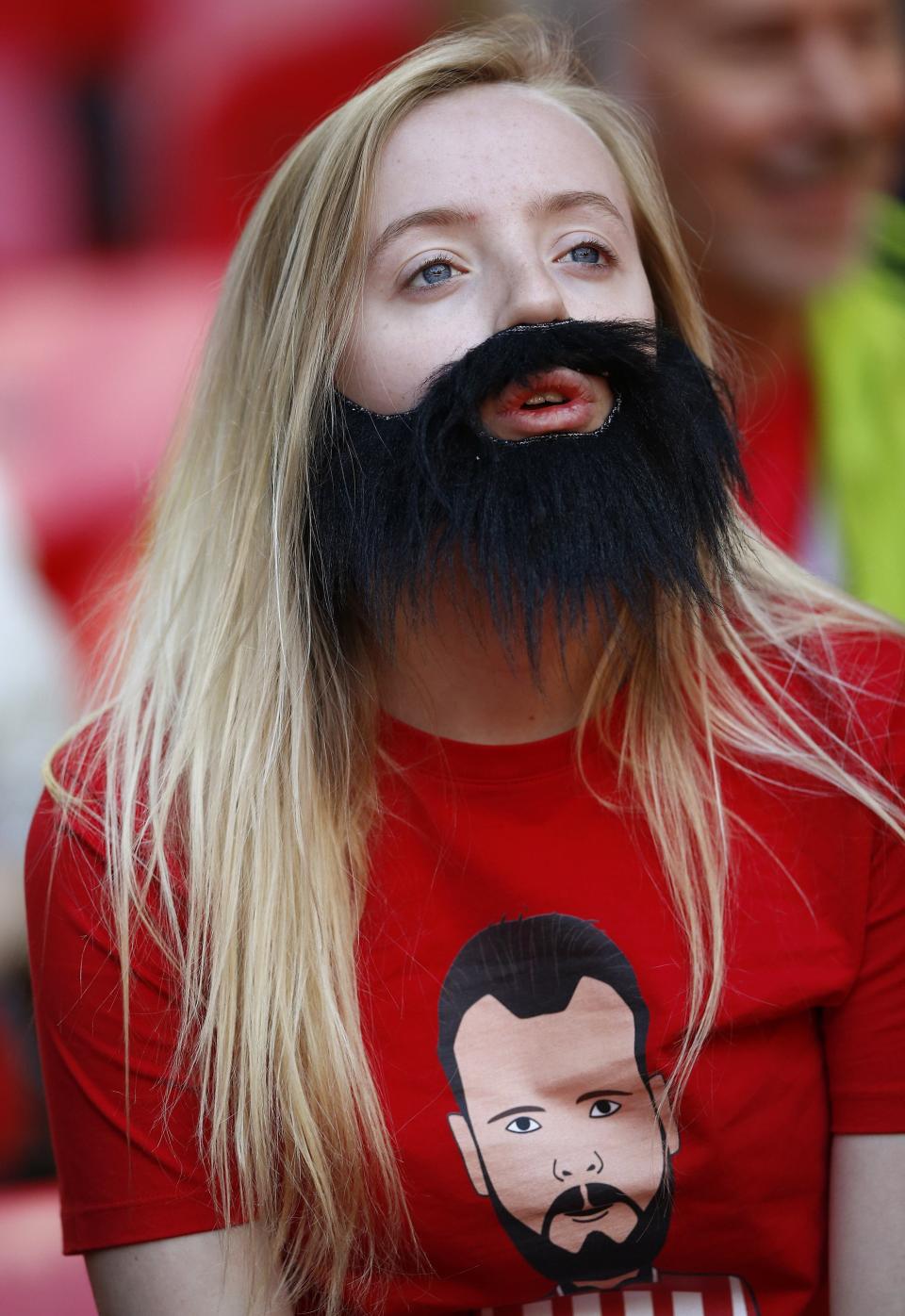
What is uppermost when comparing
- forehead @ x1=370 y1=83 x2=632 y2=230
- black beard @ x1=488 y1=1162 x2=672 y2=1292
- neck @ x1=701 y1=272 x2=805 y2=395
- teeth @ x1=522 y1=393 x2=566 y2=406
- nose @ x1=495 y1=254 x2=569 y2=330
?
neck @ x1=701 y1=272 x2=805 y2=395

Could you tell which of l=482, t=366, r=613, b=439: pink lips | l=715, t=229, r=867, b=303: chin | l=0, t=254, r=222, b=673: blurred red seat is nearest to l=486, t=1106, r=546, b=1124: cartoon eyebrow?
l=482, t=366, r=613, b=439: pink lips

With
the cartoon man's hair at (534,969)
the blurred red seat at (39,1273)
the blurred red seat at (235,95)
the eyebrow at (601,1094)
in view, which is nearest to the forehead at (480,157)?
the cartoon man's hair at (534,969)

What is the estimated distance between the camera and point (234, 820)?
4.46ft

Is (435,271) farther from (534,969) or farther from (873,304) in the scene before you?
(873,304)

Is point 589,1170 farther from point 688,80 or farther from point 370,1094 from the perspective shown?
point 688,80

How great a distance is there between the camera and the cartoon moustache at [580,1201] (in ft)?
4.25

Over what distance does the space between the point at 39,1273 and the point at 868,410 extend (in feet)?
6.31

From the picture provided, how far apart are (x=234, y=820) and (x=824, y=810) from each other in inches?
22.3

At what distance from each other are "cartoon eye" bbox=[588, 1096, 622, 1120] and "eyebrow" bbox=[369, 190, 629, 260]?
0.81m

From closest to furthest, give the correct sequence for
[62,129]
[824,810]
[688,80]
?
1. [824,810]
2. [688,80]
3. [62,129]

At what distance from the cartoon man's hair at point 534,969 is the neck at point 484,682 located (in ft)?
0.61

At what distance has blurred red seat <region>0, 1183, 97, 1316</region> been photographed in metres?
1.81

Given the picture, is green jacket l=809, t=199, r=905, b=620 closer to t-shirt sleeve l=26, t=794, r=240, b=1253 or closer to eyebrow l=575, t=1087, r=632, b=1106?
eyebrow l=575, t=1087, r=632, b=1106

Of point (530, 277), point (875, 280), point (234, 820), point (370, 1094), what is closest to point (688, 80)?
point (875, 280)
